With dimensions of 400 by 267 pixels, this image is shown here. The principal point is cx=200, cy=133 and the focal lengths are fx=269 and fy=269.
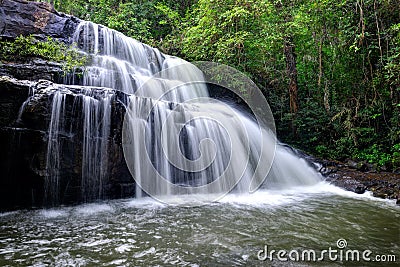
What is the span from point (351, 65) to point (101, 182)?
363 inches

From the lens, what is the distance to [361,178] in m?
7.30

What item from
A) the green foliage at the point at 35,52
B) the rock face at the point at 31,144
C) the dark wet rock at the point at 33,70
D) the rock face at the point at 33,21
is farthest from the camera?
the rock face at the point at 33,21

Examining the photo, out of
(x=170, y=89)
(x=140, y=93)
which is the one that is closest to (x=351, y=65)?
(x=170, y=89)

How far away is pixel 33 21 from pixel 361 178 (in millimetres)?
10798

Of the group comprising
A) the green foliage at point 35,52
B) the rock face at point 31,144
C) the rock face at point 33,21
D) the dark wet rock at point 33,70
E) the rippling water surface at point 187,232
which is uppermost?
the rock face at point 33,21

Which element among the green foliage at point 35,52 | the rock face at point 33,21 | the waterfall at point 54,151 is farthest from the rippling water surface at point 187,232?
the rock face at point 33,21

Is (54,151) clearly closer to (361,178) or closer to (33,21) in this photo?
(33,21)

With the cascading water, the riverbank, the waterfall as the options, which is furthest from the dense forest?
the waterfall

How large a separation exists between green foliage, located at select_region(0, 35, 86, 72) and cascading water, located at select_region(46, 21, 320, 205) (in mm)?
584

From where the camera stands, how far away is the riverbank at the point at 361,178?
629 cm

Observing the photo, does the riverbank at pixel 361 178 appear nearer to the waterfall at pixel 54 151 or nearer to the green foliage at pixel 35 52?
the waterfall at pixel 54 151

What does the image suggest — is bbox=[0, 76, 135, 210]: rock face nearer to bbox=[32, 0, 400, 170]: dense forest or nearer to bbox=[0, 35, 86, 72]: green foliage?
bbox=[0, 35, 86, 72]: green foliage

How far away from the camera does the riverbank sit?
20.6ft

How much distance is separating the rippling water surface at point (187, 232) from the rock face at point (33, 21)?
20.4 feet
